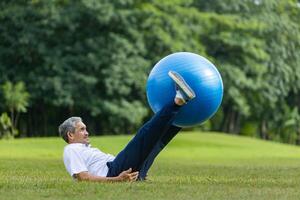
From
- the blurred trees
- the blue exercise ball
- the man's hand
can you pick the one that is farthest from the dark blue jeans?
the blurred trees

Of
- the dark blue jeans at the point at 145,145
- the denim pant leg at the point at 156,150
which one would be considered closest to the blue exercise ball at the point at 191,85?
the denim pant leg at the point at 156,150

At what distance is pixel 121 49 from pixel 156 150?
26515 millimetres

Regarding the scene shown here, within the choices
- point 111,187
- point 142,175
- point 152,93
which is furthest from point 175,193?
point 152,93

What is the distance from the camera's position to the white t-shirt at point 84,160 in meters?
9.00

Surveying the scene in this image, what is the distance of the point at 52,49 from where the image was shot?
3622 centimetres

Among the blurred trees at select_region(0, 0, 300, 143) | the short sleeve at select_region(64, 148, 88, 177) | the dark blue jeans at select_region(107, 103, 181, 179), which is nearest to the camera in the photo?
the dark blue jeans at select_region(107, 103, 181, 179)

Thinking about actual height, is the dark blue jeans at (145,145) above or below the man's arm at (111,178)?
above

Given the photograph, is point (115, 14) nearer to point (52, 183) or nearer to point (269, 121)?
point (269, 121)

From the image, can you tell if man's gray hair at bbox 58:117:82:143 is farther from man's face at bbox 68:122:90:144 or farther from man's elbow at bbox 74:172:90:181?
man's elbow at bbox 74:172:90:181

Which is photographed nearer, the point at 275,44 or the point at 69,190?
the point at 69,190

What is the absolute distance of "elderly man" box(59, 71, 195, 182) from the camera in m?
8.88

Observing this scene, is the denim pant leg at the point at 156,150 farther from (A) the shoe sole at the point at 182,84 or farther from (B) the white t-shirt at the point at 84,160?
(A) the shoe sole at the point at 182,84

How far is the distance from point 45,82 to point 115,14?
4129mm

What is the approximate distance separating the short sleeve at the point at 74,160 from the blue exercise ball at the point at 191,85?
1253 mm
